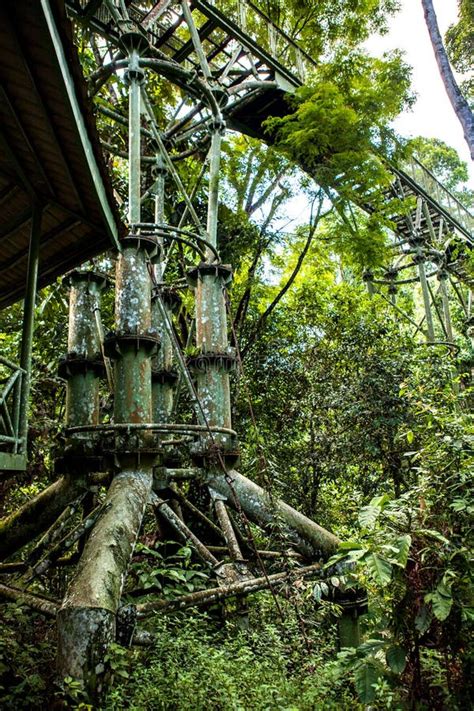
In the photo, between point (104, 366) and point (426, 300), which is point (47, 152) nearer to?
point (104, 366)

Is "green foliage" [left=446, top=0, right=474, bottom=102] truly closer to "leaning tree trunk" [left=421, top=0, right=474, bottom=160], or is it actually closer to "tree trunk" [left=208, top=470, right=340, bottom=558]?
"leaning tree trunk" [left=421, top=0, right=474, bottom=160]

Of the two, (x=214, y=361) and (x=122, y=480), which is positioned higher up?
(x=214, y=361)

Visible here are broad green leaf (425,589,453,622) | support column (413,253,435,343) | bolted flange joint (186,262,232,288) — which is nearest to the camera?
broad green leaf (425,589,453,622)

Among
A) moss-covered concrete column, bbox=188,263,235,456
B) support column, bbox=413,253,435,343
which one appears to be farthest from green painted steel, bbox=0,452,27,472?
support column, bbox=413,253,435,343

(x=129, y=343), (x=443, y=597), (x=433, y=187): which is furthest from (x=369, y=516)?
(x=433, y=187)

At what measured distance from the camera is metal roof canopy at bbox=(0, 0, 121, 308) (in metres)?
4.20

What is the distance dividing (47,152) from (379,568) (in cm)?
509

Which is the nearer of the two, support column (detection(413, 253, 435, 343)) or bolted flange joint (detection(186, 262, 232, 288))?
bolted flange joint (detection(186, 262, 232, 288))

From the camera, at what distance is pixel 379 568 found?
3.88 metres

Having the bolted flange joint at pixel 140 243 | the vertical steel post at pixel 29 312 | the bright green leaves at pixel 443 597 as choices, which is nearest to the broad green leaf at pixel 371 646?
the bright green leaves at pixel 443 597

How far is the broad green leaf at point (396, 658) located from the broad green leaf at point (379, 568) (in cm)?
69

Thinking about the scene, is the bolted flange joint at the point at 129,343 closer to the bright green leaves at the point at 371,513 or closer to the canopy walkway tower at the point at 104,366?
the canopy walkway tower at the point at 104,366

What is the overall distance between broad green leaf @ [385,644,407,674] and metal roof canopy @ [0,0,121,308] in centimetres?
510

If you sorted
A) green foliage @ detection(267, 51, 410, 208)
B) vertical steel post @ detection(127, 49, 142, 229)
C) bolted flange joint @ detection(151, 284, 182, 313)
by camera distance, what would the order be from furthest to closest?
green foliage @ detection(267, 51, 410, 208), bolted flange joint @ detection(151, 284, 182, 313), vertical steel post @ detection(127, 49, 142, 229)
